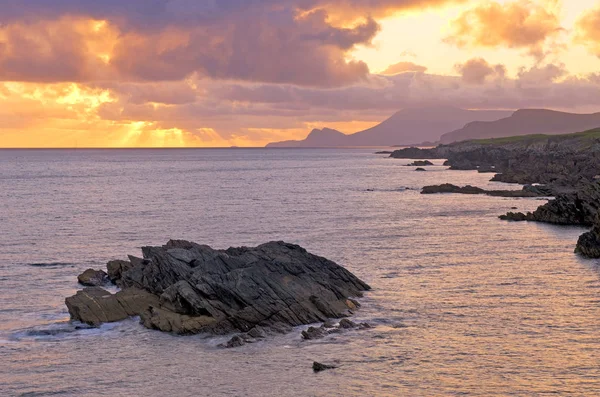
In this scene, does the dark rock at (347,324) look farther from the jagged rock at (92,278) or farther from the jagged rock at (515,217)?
the jagged rock at (515,217)

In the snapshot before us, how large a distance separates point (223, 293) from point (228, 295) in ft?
1.10

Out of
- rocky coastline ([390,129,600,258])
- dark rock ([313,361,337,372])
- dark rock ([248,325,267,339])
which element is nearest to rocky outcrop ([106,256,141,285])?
dark rock ([248,325,267,339])

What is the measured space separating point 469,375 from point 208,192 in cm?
12243

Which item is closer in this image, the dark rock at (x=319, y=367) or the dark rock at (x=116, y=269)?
the dark rock at (x=319, y=367)

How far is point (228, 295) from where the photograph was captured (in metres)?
43.8

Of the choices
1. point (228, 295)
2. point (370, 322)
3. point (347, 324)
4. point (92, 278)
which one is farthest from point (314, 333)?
point (92, 278)

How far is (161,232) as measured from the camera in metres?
85.1

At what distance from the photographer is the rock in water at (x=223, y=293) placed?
42812 mm

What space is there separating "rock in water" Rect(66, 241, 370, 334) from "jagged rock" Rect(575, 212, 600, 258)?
2397cm

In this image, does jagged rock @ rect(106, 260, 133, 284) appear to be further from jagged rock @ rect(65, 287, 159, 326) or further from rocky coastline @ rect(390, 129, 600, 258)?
rocky coastline @ rect(390, 129, 600, 258)

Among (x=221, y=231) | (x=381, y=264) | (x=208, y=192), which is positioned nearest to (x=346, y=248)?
(x=381, y=264)

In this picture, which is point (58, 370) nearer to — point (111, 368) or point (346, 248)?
point (111, 368)

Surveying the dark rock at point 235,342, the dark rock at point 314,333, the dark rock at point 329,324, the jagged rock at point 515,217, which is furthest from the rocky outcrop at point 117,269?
the jagged rock at point 515,217

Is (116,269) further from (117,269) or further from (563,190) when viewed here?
(563,190)
